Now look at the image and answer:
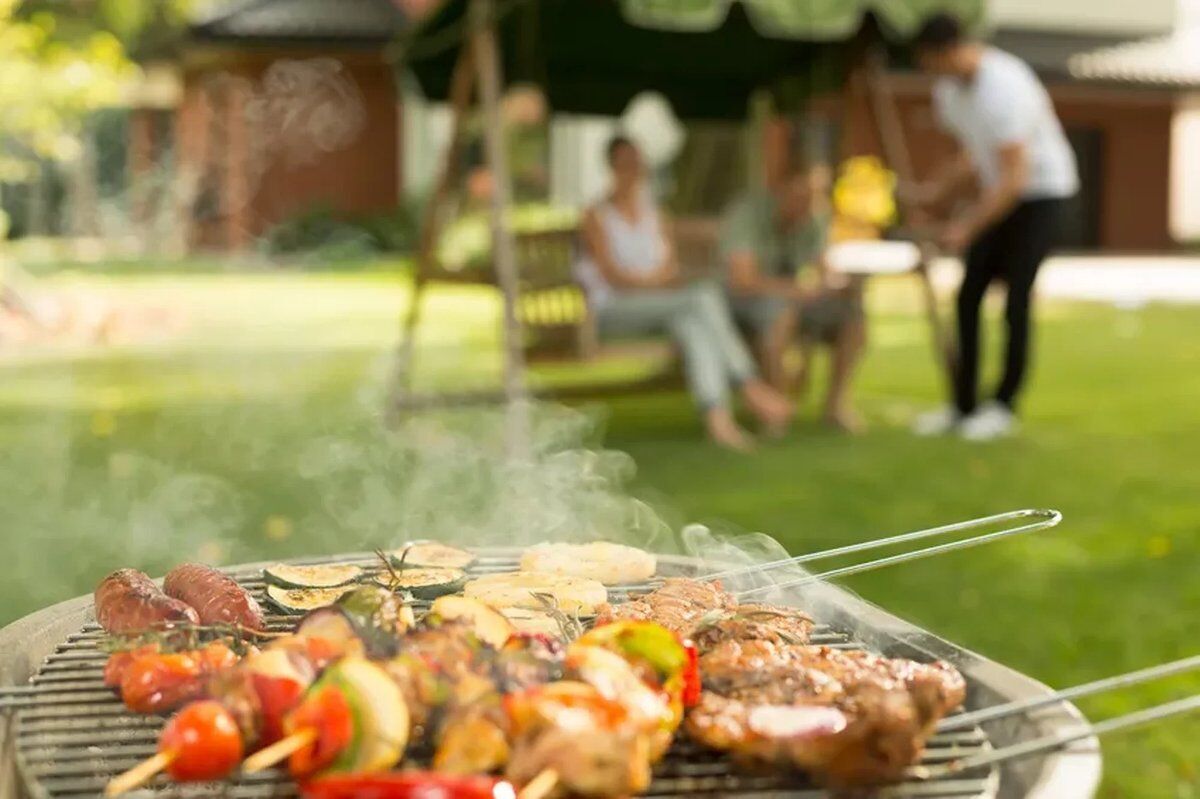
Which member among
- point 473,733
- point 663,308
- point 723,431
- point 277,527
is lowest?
point 723,431

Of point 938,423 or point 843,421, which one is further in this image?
point 843,421

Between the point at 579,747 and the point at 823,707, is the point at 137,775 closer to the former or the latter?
the point at 579,747

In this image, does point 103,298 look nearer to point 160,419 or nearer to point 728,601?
point 160,419

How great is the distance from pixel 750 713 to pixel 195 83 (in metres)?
27.7

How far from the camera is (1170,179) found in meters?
30.4

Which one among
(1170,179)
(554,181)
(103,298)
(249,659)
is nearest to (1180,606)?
(249,659)

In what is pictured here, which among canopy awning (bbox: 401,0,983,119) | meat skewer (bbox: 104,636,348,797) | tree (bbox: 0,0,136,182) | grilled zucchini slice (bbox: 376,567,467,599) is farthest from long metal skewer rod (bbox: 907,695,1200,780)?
tree (bbox: 0,0,136,182)

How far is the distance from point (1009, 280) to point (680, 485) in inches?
100.0

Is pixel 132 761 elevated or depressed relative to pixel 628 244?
elevated

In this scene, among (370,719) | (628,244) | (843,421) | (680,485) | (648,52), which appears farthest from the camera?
(648,52)

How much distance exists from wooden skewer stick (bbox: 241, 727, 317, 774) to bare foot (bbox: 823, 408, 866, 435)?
7.25 m

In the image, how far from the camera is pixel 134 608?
2.17m

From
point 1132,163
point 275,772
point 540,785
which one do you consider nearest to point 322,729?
point 275,772

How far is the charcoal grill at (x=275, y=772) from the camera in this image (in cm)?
173
